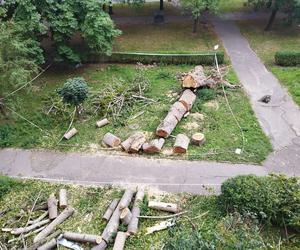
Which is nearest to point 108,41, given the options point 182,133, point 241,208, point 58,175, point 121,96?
point 121,96

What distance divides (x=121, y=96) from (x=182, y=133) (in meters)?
3.94

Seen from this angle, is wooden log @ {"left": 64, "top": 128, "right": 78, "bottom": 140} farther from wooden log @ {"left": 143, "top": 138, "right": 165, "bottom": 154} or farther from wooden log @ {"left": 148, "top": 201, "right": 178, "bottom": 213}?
wooden log @ {"left": 148, "top": 201, "right": 178, "bottom": 213}

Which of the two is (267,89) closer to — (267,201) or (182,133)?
(182,133)

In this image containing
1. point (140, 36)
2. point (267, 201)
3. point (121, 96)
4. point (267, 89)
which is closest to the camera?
point (267, 201)

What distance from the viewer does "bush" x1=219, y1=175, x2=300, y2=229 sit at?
14.1 metres

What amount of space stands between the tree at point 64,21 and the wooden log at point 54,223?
10.3 m

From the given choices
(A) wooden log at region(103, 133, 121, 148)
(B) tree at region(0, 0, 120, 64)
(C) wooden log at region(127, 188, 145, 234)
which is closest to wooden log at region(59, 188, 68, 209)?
(C) wooden log at region(127, 188, 145, 234)

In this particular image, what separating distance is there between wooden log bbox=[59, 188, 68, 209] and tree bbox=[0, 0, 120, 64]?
9.28m

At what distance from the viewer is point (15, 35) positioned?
65.8 ft

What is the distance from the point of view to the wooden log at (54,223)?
14.5 meters

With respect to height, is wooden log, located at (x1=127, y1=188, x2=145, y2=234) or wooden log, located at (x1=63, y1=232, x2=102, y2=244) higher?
wooden log, located at (x1=127, y1=188, x2=145, y2=234)

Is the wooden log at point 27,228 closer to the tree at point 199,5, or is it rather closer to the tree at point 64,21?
the tree at point 64,21

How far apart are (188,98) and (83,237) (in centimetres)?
922

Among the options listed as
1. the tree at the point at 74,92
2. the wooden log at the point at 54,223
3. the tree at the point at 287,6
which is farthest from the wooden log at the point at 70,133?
the tree at the point at 287,6
